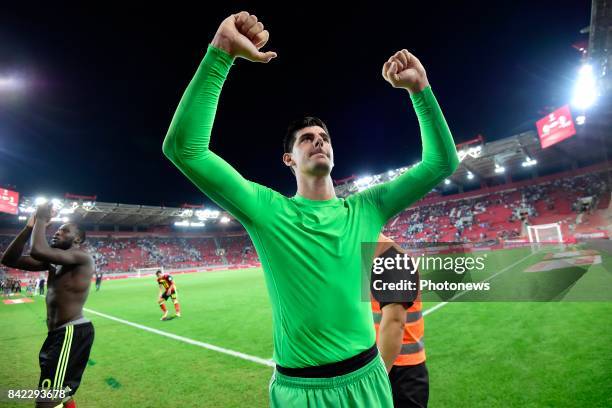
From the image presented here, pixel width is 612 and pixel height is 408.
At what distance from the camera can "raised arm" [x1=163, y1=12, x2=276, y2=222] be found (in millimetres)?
1173

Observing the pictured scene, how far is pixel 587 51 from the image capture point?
61.5 ft

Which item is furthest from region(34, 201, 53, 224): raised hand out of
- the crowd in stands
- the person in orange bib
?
the crowd in stands

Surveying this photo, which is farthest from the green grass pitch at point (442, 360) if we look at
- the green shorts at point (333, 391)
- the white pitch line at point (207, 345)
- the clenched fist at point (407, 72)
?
the clenched fist at point (407, 72)

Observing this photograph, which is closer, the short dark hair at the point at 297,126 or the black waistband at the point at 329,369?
the black waistband at the point at 329,369

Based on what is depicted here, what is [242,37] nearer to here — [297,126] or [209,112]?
[209,112]

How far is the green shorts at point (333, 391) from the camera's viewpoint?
125 centimetres

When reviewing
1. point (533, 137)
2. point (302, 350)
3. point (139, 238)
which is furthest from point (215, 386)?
point (139, 238)

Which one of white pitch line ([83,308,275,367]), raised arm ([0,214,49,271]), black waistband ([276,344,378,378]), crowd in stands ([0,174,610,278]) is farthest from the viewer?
crowd in stands ([0,174,610,278])

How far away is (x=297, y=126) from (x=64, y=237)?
387 cm

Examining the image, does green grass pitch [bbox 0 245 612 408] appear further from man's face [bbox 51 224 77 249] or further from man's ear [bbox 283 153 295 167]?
man's ear [bbox 283 153 295 167]

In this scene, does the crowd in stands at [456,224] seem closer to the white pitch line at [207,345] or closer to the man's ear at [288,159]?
the white pitch line at [207,345]

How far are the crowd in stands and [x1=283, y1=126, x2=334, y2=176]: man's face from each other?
30.6m

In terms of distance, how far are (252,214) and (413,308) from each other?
190 centimetres

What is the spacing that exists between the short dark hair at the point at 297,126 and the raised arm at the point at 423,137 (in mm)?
437
